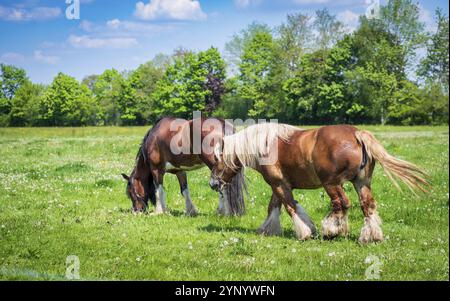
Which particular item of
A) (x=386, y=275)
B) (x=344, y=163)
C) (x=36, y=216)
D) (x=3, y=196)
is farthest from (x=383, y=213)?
(x=3, y=196)

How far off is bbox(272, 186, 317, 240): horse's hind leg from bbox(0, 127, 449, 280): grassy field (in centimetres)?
26

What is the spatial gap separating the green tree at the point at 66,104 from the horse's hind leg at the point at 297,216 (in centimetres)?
7397

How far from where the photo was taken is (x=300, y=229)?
971 cm

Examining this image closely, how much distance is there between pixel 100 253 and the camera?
902cm

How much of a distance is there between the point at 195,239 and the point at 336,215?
295 cm

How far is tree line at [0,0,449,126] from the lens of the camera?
55.2 meters

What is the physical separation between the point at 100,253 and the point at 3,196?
696cm

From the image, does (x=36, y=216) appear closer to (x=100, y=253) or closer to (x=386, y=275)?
(x=100, y=253)

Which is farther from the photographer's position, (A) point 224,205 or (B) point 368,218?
(A) point 224,205

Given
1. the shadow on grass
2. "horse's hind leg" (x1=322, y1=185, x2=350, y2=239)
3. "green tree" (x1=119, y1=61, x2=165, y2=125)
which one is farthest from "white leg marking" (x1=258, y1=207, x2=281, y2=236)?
"green tree" (x1=119, y1=61, x2=165, y2=125)

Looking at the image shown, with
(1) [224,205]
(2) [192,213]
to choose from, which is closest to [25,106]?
(2) [192,213]

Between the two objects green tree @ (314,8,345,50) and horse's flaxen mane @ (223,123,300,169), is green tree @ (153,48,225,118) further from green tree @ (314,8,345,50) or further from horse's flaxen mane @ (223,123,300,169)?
horse's flaxen mane @ (223,123,300,169)

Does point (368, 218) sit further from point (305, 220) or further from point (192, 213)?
point (192, 213)

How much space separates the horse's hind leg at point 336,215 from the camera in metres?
9.23
